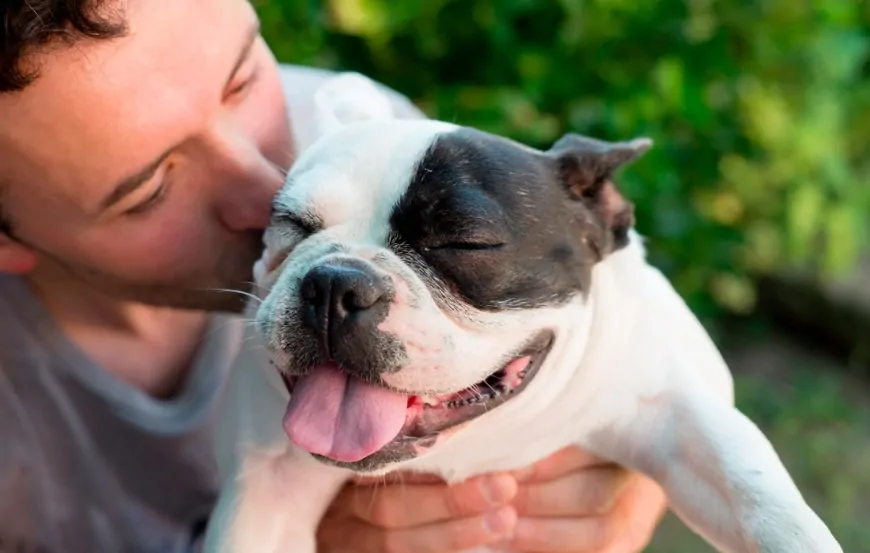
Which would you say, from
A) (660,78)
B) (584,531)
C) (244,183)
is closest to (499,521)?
(584,531)

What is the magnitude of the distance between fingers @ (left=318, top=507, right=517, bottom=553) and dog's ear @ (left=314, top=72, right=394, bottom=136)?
536mm

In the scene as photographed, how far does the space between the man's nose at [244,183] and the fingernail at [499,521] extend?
0.48 m

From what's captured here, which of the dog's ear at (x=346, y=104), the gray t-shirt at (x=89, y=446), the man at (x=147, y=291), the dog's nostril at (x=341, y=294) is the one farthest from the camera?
the gray t-shirt at (x=89, y=446)

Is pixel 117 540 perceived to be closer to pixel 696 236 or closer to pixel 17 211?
pixel 17 211

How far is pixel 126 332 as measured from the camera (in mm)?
1459

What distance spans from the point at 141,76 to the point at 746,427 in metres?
0.81

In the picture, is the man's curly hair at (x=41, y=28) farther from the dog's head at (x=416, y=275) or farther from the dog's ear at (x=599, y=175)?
the dog's ear at (x=599, y=175)

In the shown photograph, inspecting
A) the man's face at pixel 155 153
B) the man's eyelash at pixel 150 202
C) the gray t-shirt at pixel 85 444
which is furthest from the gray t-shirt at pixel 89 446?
the man's eyelash at pixel 150 202

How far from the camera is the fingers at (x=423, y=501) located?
3.63 feet

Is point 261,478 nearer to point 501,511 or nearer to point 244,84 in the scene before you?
point 501,511

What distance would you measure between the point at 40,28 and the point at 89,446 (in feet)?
2.26

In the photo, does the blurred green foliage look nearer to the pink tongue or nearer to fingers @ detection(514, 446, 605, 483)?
fingers @ detection(514, 446, 605, 483)

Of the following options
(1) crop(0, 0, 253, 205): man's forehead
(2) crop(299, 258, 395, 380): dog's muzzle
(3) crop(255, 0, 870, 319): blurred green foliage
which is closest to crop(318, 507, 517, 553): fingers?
(2) crop(299, 258, 395, 380): dog's muzzle

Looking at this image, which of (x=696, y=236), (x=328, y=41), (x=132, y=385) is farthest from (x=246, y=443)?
(x=696, y=236)
